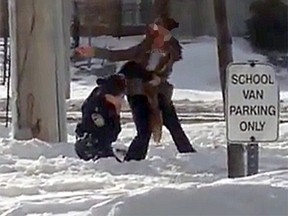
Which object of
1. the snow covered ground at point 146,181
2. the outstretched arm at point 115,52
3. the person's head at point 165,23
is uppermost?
the person's head at point 165,23

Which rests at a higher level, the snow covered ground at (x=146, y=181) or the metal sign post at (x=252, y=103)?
the metal sign post at (x=252, y=103)

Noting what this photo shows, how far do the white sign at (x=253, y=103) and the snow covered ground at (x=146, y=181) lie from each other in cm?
33

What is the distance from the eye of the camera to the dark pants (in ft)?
34.0

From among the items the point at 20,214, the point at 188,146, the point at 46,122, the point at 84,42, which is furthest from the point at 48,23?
the point at 84,42

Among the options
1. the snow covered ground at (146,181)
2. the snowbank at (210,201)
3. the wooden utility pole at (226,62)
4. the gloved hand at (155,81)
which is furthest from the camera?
the gloved hand at (155,81)

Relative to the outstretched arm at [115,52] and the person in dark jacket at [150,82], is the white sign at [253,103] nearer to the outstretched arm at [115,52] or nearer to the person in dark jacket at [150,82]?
the person in dark jacket at [150,82]

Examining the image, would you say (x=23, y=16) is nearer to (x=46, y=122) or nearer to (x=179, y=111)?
(x=46, y=122)

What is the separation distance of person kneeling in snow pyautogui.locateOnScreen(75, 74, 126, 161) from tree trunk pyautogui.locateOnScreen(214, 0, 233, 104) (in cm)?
103

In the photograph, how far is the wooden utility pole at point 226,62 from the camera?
8.09 meters

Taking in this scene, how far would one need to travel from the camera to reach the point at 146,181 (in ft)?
29.5

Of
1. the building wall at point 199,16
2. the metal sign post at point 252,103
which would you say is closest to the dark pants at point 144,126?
the metal sign post at point 252,103

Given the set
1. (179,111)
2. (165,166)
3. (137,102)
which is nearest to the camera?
(165,166)

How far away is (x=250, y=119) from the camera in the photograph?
6797mm

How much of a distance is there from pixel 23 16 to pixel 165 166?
96.6 inches
